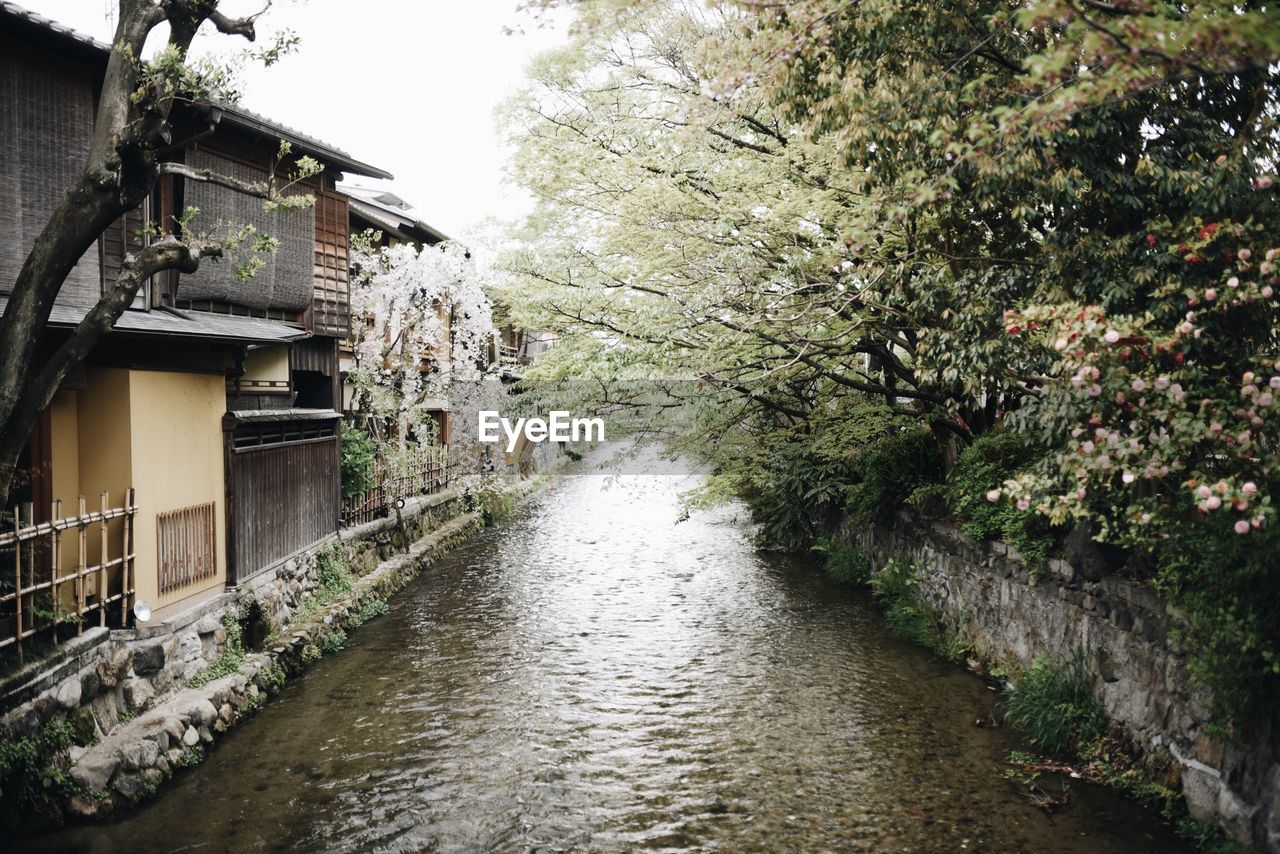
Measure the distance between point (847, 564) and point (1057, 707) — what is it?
864 cm

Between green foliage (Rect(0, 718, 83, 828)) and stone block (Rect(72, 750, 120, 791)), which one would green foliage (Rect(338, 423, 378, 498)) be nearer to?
stone block (Rect(72, 750, 120, 791))

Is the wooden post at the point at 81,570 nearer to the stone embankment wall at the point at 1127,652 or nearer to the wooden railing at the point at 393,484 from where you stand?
the wooden railing at the point at 393,484

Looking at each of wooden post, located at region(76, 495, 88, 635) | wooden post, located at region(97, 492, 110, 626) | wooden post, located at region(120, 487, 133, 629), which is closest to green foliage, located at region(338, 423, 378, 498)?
wooden post, located at region(120, 487, 133, 629)

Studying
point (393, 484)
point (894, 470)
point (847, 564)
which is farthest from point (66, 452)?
point (847, 564)

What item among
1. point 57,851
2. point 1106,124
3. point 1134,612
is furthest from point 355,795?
point 1106,124

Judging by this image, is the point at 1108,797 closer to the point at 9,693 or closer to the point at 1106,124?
the point at 1106,124

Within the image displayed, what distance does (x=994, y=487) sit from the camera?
453 inches

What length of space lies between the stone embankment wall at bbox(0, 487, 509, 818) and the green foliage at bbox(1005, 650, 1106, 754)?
9.21 metres

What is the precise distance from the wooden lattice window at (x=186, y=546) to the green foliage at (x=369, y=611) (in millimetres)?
3331

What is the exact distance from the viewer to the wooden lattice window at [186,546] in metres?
10.1

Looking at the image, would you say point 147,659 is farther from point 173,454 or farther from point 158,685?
point 173,454

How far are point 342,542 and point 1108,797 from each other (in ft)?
42.3

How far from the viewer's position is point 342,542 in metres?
15.9

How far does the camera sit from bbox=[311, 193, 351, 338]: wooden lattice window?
16.2 meters
